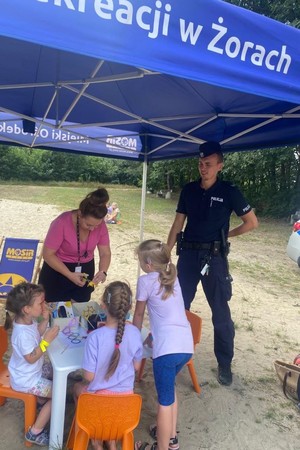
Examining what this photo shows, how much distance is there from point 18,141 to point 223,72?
11.9 ft

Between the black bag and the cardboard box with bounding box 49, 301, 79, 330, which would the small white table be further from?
the black bag

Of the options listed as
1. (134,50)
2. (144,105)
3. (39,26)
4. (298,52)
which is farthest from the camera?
(144,105)

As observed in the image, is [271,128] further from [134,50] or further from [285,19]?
[285,19]

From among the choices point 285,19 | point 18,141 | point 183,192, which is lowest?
point 183,192

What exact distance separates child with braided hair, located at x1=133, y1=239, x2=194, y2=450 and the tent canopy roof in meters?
1.02

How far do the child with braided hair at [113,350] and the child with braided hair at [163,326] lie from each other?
5.9 inches

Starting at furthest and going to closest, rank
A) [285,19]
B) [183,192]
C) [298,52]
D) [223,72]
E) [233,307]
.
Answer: [285,19] → [233,307] → [183,192] → [298,52] → [223,72]

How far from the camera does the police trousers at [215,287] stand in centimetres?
310

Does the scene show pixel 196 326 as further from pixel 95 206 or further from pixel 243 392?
pixel 95 206

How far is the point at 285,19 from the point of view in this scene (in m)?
13.0

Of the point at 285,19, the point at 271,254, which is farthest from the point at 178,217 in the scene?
the point at 285,19

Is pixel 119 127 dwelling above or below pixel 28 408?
above

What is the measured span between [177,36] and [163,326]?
151cm

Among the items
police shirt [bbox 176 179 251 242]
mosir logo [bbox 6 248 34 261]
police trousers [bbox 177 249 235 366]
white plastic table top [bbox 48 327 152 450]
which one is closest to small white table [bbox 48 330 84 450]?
white plastic table top [bbox 48 327 152 450]
